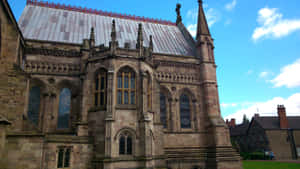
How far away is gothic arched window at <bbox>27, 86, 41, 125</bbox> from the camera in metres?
20.5

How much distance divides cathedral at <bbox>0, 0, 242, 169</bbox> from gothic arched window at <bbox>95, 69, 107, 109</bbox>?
83 mm

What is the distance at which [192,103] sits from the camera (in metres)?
25.5

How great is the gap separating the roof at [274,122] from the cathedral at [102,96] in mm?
28843

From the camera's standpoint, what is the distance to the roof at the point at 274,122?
4738cm

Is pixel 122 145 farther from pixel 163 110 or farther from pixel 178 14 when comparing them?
pixel 178 14

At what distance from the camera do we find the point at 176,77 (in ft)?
83.5

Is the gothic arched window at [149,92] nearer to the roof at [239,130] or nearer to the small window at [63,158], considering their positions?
the small window at [63,158]

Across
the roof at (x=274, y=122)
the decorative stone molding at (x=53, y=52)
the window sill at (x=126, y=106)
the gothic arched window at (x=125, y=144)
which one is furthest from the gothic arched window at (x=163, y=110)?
the roof at (x=274, y=122)

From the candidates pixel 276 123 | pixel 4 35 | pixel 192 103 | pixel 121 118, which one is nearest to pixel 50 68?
pixel 4 35

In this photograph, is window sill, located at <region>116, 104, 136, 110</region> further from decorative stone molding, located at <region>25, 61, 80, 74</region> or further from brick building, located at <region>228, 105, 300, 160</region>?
brick building, located at <region>228, 105, 300, 160</region>

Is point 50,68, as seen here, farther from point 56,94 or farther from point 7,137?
point 7,137

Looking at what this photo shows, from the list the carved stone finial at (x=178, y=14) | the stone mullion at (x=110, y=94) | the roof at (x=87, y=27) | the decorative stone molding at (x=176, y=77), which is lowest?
the stone mullion at (x=110, y=94)

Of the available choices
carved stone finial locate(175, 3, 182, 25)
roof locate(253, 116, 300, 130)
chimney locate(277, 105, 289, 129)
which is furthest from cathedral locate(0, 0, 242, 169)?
chimney locate(277, 105, 289, 129)

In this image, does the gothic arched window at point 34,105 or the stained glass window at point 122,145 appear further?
the gothic arched window at point 34,105
